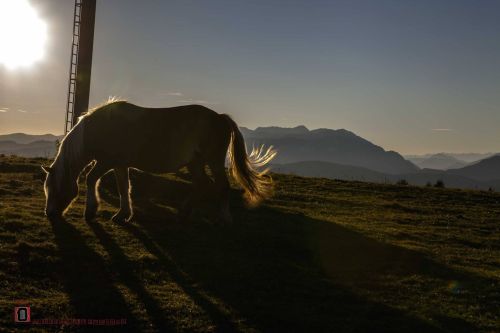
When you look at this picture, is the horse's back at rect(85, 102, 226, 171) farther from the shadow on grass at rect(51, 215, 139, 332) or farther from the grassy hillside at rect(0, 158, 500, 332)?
the shadow on grass at rect(51, 215, 139, 332)

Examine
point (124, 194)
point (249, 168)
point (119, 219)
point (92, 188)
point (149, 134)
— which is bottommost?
point (119, 219)

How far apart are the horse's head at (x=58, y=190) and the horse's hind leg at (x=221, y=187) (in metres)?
3.33

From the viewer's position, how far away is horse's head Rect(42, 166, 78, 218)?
35.8 ft

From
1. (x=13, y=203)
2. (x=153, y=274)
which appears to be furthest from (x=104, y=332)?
(x=13, y=203)

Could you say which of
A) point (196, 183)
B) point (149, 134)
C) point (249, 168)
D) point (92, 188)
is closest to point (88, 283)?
point (92, 188)

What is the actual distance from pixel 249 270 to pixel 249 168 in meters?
4.52

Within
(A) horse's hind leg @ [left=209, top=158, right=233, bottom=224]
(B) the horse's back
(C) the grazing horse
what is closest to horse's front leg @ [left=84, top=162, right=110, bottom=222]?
(C) the grazing horse

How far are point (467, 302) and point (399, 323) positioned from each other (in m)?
1.86

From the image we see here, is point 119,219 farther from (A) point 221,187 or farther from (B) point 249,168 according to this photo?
(B) point 249,168

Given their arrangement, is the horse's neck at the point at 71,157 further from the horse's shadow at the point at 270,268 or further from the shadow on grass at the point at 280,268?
the shadow on grass at the point at 280,268

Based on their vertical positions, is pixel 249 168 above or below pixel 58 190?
above

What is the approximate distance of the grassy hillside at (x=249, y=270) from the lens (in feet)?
20.7

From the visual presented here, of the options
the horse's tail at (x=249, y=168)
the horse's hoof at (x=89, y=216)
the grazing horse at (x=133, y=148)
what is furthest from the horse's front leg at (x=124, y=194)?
the horse's tail at (x=249, y=168)

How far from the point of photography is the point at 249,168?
12555 mm
